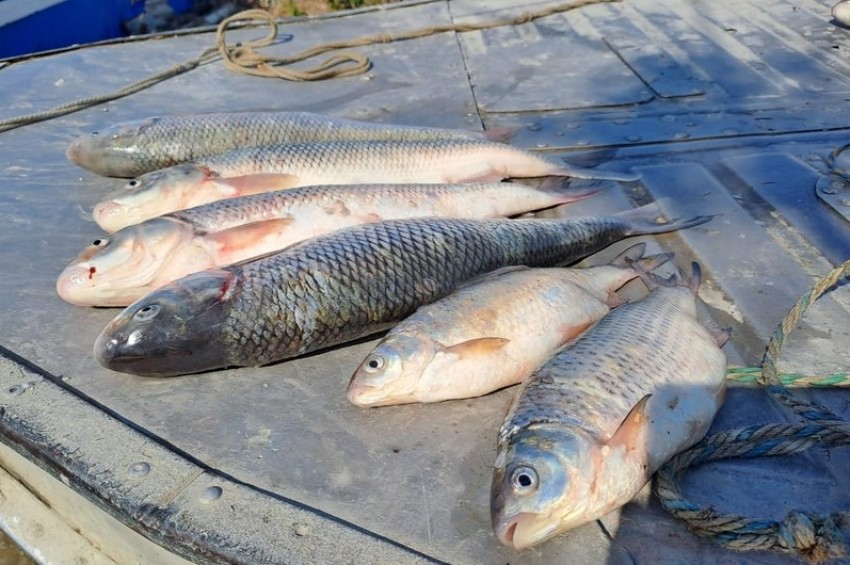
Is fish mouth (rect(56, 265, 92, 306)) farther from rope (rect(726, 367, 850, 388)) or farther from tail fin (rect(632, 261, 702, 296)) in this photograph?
rope (rect(726, 367, 850, 388))

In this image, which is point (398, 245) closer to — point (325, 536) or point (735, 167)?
point (325, 536)

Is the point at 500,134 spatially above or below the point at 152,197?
below

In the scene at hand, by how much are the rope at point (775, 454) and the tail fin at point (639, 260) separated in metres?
0.54

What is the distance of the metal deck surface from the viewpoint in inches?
83.9

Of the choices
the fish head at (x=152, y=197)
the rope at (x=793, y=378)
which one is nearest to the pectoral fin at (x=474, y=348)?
the rope at (x=793, y=378)

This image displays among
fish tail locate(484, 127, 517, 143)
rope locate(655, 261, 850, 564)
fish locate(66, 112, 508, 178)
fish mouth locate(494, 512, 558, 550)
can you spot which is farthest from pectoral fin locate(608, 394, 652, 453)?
fish tail locate(484, 127, 517, 143)

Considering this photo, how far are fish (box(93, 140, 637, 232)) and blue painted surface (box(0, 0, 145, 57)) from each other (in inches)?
228

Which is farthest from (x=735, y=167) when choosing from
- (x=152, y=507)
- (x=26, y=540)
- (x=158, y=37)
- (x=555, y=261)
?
(x=158, y=37)

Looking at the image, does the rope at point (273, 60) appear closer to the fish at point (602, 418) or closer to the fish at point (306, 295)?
the fish at point (306, 295)

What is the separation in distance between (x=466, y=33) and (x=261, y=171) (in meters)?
3.39

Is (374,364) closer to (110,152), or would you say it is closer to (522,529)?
(522,529)

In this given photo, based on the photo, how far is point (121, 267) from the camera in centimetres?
304

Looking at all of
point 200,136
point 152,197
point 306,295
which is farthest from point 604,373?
point 200,136

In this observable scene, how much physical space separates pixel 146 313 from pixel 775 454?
211 centimetres
